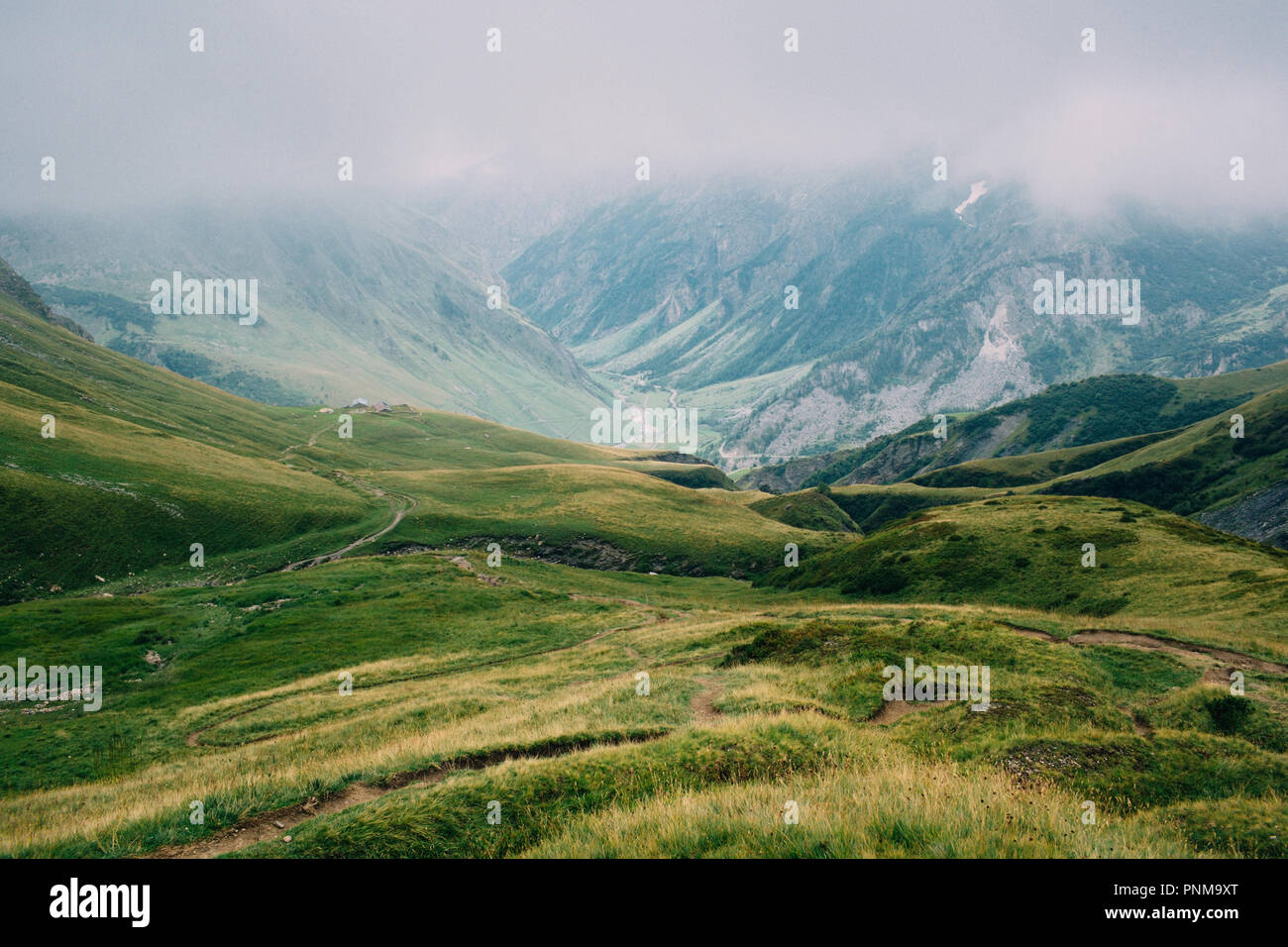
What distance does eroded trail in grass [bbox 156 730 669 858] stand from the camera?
11977mm

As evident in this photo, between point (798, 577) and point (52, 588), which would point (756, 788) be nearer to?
point (798, 577)

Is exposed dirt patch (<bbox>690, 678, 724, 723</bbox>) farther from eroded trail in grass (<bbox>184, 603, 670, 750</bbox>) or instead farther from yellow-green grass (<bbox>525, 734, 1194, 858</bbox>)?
eroded trail in grass (<bbox>184, 603, 670, 750</bbox>)

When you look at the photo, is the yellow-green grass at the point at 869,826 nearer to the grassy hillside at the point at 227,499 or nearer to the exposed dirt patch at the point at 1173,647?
the exposed dirt patch at the point at 1173,647

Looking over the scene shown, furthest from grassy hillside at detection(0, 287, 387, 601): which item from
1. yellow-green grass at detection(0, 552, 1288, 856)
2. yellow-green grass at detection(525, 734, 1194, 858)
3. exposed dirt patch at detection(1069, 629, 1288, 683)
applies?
exposed dirt patch at detection(1069, 629, 1288, 683)

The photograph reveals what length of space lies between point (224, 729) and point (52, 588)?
51.1m

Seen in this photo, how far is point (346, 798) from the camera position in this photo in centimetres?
1418

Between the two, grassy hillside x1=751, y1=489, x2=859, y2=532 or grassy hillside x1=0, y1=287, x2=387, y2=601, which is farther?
grassy hillside x1=751, y1=489, x2=859, y2=532

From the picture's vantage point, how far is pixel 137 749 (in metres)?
29.4

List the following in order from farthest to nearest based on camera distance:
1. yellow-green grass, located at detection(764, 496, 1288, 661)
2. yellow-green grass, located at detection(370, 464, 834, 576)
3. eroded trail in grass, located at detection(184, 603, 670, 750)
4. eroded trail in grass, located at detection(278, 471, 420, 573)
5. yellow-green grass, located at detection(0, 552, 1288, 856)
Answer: yellow-green grass, located at detection(370, 464, 834, 576) → eroded trail in grass, located at detection(278, 471, 420, 573) → yellow-green grass, located at detection(764, 496, 1288, 661) → eroded trail in grass, located at detection(184, 603, 670, 750) → yellow-green grass, located at detection(0, 552, 1288, 856)

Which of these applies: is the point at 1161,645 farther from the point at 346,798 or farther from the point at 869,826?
the point at 346,798

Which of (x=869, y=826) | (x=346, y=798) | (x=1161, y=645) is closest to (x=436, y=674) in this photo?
(x=346, y=798)
